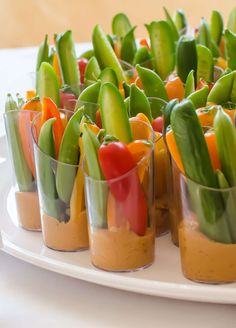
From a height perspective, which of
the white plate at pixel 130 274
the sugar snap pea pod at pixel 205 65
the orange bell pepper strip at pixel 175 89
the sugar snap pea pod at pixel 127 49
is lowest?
the white plate at pixel 130 274

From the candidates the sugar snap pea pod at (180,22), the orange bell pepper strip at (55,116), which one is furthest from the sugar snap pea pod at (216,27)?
the orange bell pepper strip at (55,116)

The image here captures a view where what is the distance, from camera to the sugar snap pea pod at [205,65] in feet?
4.67

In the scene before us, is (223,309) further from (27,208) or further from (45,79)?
(45,79)

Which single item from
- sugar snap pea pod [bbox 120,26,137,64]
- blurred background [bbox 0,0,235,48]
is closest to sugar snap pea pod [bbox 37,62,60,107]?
sugar snap pea pod [bbox 120,26,137,64]

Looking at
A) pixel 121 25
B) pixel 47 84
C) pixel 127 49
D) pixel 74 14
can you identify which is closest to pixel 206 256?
pixel 47 84

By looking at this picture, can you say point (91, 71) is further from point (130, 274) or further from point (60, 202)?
point (130, 274)

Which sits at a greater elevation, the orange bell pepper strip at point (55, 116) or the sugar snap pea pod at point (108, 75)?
the sugar snap pea pod at point (108, 75)

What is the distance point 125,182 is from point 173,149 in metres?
0.08

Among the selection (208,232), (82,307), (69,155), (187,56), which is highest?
(187,56)

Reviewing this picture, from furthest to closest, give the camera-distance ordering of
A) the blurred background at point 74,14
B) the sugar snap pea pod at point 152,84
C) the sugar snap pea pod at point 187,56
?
the blurred background at point 74,14
the sugar snap pea pod at point 187,56
the sugar snap pea pod at point 152,84

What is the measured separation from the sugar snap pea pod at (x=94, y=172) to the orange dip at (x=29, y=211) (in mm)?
225

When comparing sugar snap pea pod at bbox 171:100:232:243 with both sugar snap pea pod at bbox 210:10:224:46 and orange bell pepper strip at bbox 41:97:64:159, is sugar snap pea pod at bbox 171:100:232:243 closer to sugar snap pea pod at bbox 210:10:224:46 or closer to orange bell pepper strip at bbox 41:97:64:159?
orange bell pepper strip at bbox 41:97:64:159

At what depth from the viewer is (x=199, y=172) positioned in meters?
1.00

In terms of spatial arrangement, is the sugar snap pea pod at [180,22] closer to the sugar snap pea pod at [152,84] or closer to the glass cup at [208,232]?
the sugar snap pea pod at [152,84]
